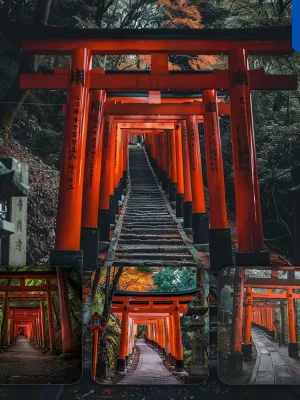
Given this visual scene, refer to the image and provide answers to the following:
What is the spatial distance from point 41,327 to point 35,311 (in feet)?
0.32

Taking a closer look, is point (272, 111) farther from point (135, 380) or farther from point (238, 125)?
A: point (135, 380)

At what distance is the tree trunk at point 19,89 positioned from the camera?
319 cm

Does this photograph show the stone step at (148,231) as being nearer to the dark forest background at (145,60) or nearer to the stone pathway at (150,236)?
the stone pathway at (150,236)

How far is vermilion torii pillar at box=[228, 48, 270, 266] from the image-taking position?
3.10 metres

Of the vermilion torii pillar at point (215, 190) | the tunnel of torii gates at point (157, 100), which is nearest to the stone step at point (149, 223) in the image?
the tunnel of torii gates at point (157, 100)

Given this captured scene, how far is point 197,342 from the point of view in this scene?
302 centimetres

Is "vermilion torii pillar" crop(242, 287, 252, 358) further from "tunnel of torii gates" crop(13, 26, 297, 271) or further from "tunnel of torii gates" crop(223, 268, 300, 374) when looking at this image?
"tunnel of torii gates" crop(13, 26, 297, 271)

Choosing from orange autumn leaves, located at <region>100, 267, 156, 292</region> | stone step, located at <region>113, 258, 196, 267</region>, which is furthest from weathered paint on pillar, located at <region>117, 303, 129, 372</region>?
stone step, located at <region>113, 258, 196, 267</region>

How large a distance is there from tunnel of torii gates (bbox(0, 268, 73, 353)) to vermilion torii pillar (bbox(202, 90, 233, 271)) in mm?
874

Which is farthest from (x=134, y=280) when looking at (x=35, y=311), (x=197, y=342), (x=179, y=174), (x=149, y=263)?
(x=179, y=174)

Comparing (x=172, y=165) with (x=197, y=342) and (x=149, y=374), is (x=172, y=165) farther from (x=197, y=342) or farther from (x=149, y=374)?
(x=149, y=374)

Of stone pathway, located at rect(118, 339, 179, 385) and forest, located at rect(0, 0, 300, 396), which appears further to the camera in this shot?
forest, located at rect(0, 0, 300, 396)

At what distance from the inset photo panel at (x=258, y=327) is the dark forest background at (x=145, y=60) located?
37 centimetres

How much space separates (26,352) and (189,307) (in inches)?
37.3
